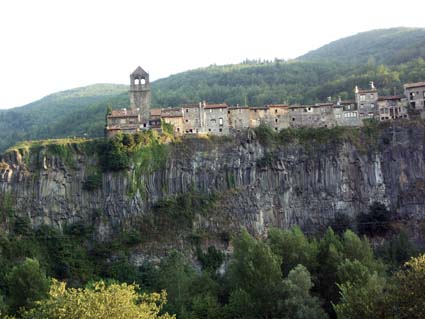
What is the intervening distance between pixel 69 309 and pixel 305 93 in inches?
4007

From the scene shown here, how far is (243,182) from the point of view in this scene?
85562mm

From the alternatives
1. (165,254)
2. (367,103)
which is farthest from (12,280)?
(367,103)

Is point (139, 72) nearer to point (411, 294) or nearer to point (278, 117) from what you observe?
point (278, 117)

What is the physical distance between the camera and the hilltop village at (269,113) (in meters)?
90.0

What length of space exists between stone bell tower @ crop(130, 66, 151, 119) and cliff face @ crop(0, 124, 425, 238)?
10.5 m

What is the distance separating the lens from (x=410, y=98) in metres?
92.1

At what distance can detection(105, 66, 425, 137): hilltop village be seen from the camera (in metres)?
90.0

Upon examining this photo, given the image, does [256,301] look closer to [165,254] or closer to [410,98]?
[165,254]

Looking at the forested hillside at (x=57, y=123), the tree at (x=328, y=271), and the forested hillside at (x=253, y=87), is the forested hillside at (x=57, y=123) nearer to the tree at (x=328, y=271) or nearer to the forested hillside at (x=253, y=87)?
the forested hillside at (x=253, y=87)

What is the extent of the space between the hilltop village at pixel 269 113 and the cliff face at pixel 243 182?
3543 mm

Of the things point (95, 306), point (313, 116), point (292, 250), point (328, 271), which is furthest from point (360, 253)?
point (313, 116)

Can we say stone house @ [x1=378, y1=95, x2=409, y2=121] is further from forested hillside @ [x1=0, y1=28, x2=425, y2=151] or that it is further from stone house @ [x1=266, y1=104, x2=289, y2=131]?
forested hillside @ [x1=0, y1=28, x2=425, y2=151]

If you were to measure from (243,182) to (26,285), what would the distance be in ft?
117

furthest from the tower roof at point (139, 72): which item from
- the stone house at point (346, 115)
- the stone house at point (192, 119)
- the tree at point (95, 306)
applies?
the tree at point (95, 306)
